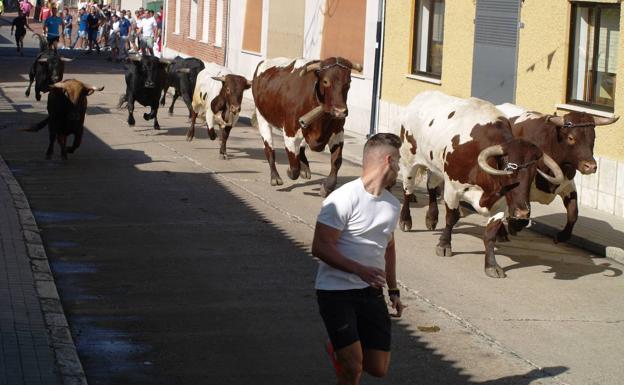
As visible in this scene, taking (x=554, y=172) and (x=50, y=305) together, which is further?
(x=554, y=172)

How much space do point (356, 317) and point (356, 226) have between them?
0.54m

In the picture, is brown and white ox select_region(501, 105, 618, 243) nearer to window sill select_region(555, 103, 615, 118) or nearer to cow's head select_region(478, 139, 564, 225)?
cow's head select_region(478, 139, 564, 225)

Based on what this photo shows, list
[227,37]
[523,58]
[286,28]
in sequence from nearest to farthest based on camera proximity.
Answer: [523,58] → [286,28] → [227,37]

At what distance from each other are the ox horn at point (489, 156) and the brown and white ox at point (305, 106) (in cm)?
462

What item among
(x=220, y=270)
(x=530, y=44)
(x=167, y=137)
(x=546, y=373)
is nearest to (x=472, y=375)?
(x=546, y=373)

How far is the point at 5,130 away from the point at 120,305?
1444 centimetres

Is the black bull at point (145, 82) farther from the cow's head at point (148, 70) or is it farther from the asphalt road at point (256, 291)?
the asphalt road at point (256, 291)

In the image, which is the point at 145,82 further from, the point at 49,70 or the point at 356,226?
the point at 356,226

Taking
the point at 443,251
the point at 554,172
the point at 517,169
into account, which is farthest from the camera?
the point at 443,251

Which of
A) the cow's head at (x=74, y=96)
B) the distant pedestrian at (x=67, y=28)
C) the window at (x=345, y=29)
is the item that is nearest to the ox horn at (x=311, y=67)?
the cow's head at (x=74, y=96)

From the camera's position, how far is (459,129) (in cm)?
1364

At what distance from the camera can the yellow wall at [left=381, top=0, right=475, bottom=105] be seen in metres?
22.3

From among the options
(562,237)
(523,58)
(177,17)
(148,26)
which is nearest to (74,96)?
(523,58)

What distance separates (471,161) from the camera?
13.3 m
